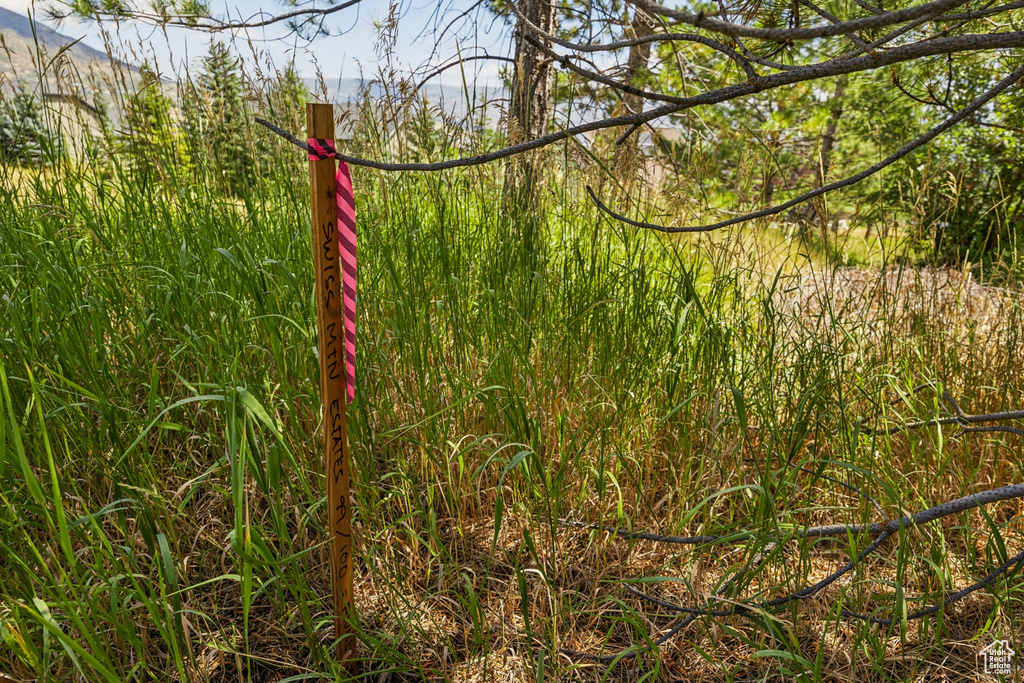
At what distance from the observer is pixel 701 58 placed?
3.31 metres

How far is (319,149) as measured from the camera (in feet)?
3.37

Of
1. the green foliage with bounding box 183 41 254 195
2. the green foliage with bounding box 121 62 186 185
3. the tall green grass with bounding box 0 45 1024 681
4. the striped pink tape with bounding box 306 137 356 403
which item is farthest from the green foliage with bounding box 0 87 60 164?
the striped pink tape with bounding box 306 137 356 403

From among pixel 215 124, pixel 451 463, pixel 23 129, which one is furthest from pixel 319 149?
pixel 23 129

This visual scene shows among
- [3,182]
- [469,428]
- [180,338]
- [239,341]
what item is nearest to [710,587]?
[469,428]

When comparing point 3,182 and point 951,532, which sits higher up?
point 3,182

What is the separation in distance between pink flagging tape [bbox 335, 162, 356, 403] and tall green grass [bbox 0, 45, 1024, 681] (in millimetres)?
264

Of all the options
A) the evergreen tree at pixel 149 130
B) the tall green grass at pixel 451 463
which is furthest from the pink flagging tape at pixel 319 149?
the evergreen tree at pixel 149 130

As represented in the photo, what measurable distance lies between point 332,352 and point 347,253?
199 mm

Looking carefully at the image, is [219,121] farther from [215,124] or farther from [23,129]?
[23,129]

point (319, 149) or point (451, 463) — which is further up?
point (319, 149)

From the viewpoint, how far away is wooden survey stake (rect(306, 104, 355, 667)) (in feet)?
3.41

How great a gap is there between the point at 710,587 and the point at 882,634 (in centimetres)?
42

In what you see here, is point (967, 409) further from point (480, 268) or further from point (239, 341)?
point (239, 341)

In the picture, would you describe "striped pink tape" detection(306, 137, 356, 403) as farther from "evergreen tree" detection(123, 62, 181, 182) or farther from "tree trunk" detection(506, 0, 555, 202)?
"evergreen tree" detection(123, 62, 181, 182)
